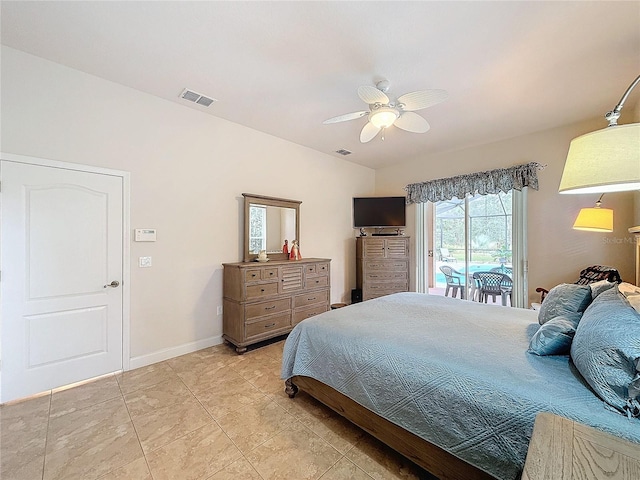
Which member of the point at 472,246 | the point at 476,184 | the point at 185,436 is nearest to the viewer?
the point at 185,436

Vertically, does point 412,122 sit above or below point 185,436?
above

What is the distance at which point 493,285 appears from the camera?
4.26 meters

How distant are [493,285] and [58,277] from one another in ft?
17.9

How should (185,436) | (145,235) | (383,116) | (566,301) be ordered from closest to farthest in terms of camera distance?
(566,301) → (185,436) → (383,116) → (145,235)

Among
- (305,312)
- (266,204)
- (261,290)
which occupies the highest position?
(266,204)

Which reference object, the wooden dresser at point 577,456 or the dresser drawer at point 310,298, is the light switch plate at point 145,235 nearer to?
the dresser drawer at point 310,298

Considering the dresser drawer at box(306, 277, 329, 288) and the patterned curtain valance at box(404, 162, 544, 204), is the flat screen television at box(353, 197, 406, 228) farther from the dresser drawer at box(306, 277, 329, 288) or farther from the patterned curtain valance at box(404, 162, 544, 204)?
the dresser drawer at box(306, 277, 329, 288)

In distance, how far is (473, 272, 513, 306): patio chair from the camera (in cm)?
417

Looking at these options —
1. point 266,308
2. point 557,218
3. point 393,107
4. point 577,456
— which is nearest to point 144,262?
point 266,308

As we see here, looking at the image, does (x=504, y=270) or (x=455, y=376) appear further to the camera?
(x=504, y=270)

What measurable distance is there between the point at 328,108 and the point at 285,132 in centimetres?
97

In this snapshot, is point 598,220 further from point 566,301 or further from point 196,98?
point 196,98

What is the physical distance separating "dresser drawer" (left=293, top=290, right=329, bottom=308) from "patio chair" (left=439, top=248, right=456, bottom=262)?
7.66 feet

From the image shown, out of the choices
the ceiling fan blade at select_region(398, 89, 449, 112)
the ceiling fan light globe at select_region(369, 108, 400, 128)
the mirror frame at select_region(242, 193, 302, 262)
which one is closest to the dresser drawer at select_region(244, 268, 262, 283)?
the mirror frame at select_region(242, 193, 302, 262)
